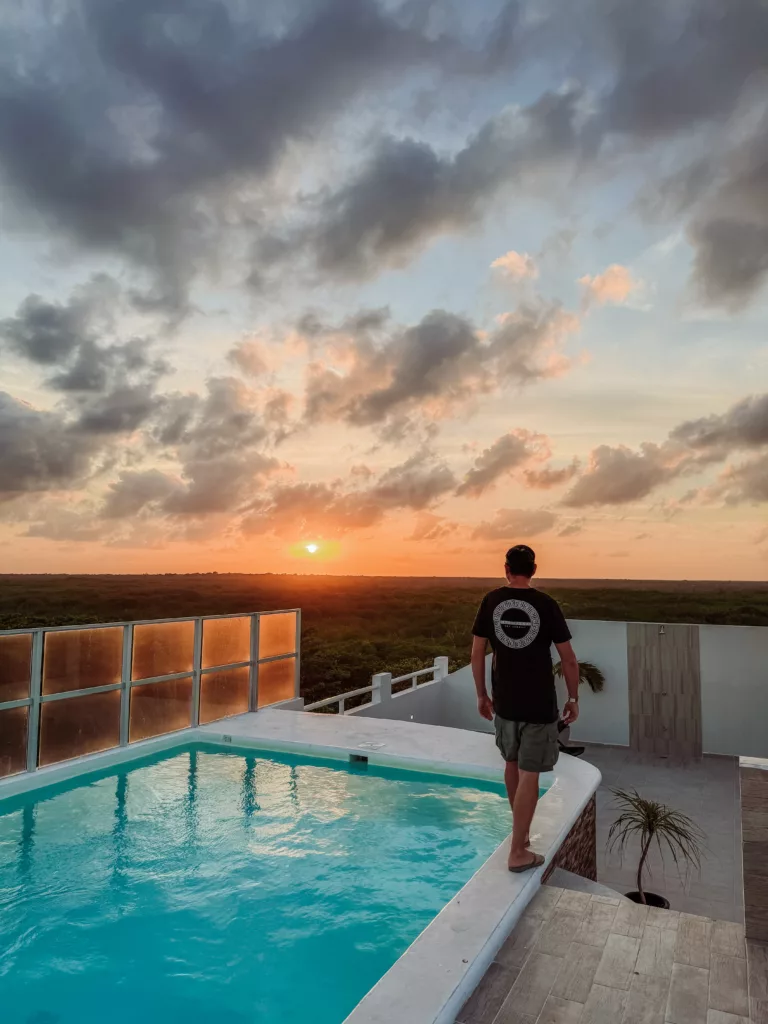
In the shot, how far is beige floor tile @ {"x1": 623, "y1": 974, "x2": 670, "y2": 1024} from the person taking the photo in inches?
109

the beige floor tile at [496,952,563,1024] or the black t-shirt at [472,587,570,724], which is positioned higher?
the black t-shirt at [472,587,570,724]

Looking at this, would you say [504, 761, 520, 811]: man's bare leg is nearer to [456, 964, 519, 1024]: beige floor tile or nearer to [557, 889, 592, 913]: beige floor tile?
[557, 889, 592, 913]: beige floor tile

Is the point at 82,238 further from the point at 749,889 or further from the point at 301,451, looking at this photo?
the point at 749,889

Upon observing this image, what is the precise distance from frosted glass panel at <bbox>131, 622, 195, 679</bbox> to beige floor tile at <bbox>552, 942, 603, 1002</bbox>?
568cm

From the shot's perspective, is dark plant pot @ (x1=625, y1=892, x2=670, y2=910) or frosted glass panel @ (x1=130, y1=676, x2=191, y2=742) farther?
frosted glass panel @ (x1=130, y1=676, x2=191, y2=742)

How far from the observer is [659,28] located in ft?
29.2

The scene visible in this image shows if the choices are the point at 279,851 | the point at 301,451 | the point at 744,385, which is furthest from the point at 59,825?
the point at 301,451

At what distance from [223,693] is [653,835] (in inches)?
214

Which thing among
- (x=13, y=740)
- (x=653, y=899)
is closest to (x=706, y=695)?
(x=653, y=899)

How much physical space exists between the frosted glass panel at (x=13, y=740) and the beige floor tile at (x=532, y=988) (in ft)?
16.9

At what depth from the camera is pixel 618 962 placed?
3.21 meters

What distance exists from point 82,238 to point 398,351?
22.1ft

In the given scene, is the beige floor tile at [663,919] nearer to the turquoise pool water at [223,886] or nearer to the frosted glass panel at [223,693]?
the turquoise pool water at [223,886]

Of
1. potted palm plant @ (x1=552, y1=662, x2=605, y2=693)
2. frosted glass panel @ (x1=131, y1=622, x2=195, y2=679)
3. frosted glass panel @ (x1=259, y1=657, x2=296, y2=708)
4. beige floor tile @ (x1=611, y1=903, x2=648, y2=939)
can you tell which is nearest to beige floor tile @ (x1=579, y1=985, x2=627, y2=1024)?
beige floor tile @ (x1=611, y1=903, x2=648, y2=939)
